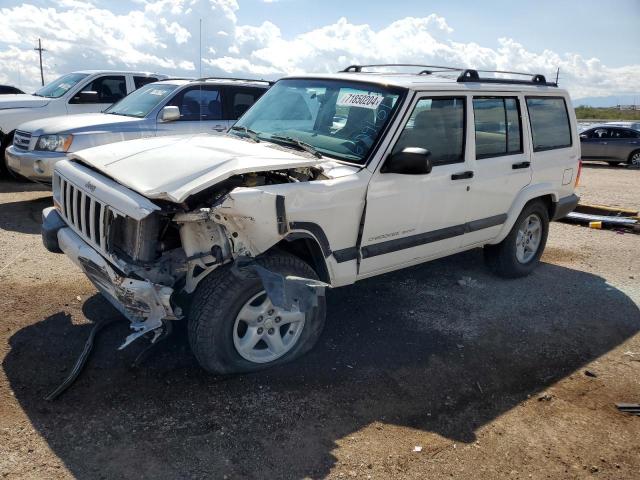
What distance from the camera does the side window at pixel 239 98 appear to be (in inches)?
327

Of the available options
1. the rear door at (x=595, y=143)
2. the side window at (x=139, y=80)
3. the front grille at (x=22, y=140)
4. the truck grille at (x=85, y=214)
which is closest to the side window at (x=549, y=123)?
the truck grille at (x=85, y=214)

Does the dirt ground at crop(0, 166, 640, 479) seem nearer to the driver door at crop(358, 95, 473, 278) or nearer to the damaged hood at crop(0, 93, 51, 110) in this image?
the driver door at crop(358, 95, 473, 278)

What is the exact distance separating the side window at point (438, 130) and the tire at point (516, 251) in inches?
54.4

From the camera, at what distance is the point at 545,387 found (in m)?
3.76

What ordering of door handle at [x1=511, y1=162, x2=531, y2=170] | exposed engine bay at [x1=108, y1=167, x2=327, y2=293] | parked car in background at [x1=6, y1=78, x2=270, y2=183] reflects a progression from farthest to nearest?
1. parked car in background at [x1=6, y1=78, x2=270, y2=183]
2. door handle at [x1=511, y1=162, x2=531, y2=170]
3. exposed engine bay at [x1=108, y1=167, x2=327, y2=293]

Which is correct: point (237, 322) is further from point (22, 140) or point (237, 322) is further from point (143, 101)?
point (22, 140)

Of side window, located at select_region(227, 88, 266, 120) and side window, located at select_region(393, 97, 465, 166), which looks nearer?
side window, located at select_region(393, 97, 465, 166)

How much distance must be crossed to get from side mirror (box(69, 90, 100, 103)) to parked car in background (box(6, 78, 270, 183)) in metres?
1.44

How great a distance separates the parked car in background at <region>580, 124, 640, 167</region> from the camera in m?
17.1

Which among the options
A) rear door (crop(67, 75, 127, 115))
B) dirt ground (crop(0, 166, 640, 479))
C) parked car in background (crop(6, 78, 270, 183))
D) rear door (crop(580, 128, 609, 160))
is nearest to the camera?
dirt ground (crop(0, 166, 640, 479))

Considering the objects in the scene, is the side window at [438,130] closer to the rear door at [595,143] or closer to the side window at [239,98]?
the side window at [239,98]

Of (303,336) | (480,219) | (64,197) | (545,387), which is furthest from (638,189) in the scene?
(64,197)

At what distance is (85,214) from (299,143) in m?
1.60

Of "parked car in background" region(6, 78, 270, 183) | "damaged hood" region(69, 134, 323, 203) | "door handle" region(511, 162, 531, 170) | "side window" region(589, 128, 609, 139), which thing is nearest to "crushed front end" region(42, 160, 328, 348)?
Answer: "damaged hood" region(69, 134, 323, 203)
